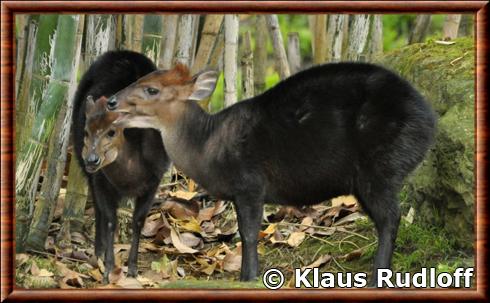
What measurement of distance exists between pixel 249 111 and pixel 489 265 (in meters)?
2.05

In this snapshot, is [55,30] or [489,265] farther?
[55,30]

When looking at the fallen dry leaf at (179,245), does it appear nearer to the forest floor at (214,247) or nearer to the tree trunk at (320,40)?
the forest floor at (214,247)

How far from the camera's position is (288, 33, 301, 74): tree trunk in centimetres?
1288

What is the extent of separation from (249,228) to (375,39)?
326 cm

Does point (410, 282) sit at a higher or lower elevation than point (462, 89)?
lower

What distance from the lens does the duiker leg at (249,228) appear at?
7.72m

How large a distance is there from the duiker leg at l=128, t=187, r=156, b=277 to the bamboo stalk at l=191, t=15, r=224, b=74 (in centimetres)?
161

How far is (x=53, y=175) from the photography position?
8680mm

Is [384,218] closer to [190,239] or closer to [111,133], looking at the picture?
[190,239]

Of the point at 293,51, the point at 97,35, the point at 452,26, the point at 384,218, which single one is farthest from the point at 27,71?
the point at 293,51

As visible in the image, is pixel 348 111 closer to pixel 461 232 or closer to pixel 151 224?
pixel 461 232

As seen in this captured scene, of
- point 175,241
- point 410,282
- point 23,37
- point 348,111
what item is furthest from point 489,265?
point 23,37

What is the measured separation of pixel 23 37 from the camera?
381 inches

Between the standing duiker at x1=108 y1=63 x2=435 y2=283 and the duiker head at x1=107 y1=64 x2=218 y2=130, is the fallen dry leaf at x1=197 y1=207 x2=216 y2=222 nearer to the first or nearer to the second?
the standing duiker at x1=108 y1=63 x2=435 y2=283
